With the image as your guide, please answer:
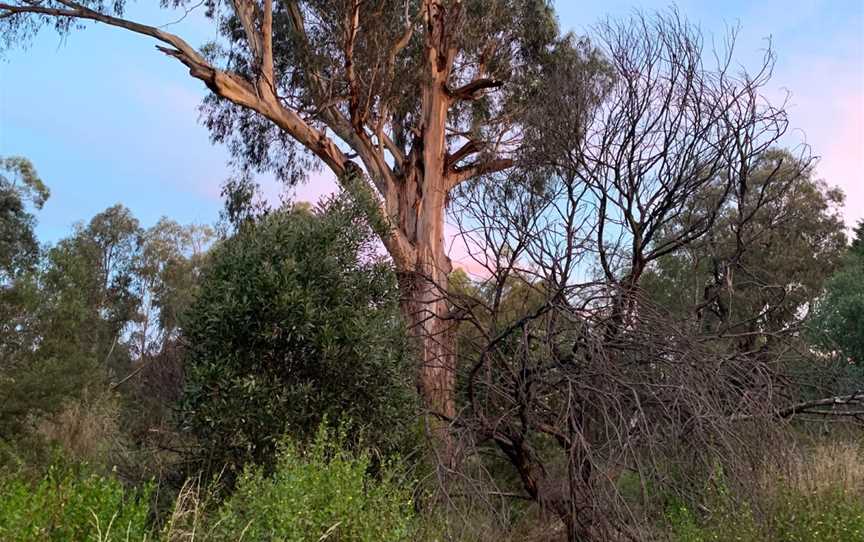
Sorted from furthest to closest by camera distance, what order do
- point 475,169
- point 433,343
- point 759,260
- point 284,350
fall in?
point 759,260, point 475,169, point 433,343, point 284,350

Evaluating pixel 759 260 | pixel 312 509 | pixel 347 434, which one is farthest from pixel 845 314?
pixel 312 509

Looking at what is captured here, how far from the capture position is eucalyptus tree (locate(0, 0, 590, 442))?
11.2 m

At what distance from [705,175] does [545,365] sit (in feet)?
11.7

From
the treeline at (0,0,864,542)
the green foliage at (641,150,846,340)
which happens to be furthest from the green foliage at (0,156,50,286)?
the green foliage at (641,150,846,340)

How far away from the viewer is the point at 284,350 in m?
5.43

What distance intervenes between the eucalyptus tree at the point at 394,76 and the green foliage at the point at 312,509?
20.7 feet

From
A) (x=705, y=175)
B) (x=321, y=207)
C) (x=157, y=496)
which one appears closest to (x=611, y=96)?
(x=705, y=175)

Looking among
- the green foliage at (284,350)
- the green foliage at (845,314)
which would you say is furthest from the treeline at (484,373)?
the green foliage at (845,314)

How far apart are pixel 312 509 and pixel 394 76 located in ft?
30.4

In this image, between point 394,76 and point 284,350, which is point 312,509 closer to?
point 284,350

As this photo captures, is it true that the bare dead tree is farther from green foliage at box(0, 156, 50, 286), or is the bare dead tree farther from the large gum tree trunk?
green foliage at box(0, 156, 50, 286)

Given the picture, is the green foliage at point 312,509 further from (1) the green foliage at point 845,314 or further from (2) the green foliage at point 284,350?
(1) the green foliage at point 845,314

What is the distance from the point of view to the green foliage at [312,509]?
144 inches

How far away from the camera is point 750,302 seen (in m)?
9.70
